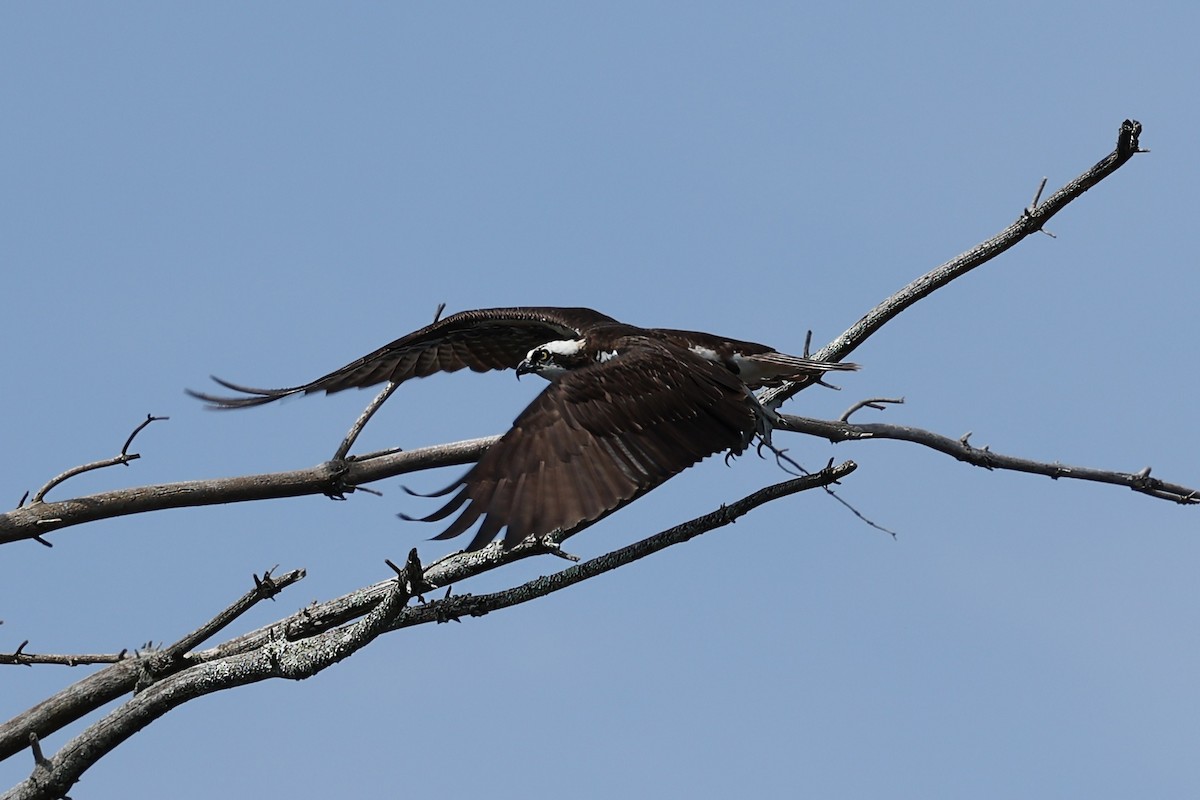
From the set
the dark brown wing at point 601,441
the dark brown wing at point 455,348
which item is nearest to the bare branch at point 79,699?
the dark brown wing at point 601,441

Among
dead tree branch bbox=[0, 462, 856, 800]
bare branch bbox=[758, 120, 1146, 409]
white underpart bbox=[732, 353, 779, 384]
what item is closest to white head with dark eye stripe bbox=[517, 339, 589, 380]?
white underpart bbox=[732, 353, 779, 384]

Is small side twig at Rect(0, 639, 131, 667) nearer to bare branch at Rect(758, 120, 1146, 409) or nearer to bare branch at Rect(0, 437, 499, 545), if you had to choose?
bare branch at Rect(0, 437, 499, 545)

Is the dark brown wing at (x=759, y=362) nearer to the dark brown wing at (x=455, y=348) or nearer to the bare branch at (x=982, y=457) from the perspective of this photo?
the bare branch at (x=982, y=457)

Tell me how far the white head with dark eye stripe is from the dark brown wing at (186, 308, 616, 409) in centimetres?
26

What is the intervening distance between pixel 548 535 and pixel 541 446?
580 millimetres

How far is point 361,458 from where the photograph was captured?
8164 millimetres

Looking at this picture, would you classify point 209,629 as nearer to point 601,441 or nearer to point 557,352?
point 601,441

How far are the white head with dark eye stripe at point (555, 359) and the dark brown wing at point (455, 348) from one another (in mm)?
258

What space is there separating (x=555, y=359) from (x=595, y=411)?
5.98ft

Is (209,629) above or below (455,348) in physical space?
below

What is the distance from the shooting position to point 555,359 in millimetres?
7984

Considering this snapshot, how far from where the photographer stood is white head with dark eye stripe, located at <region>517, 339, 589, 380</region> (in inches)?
305

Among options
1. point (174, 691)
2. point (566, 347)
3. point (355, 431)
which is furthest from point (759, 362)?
point (174, 691)

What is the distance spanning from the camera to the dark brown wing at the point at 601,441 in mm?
5449
